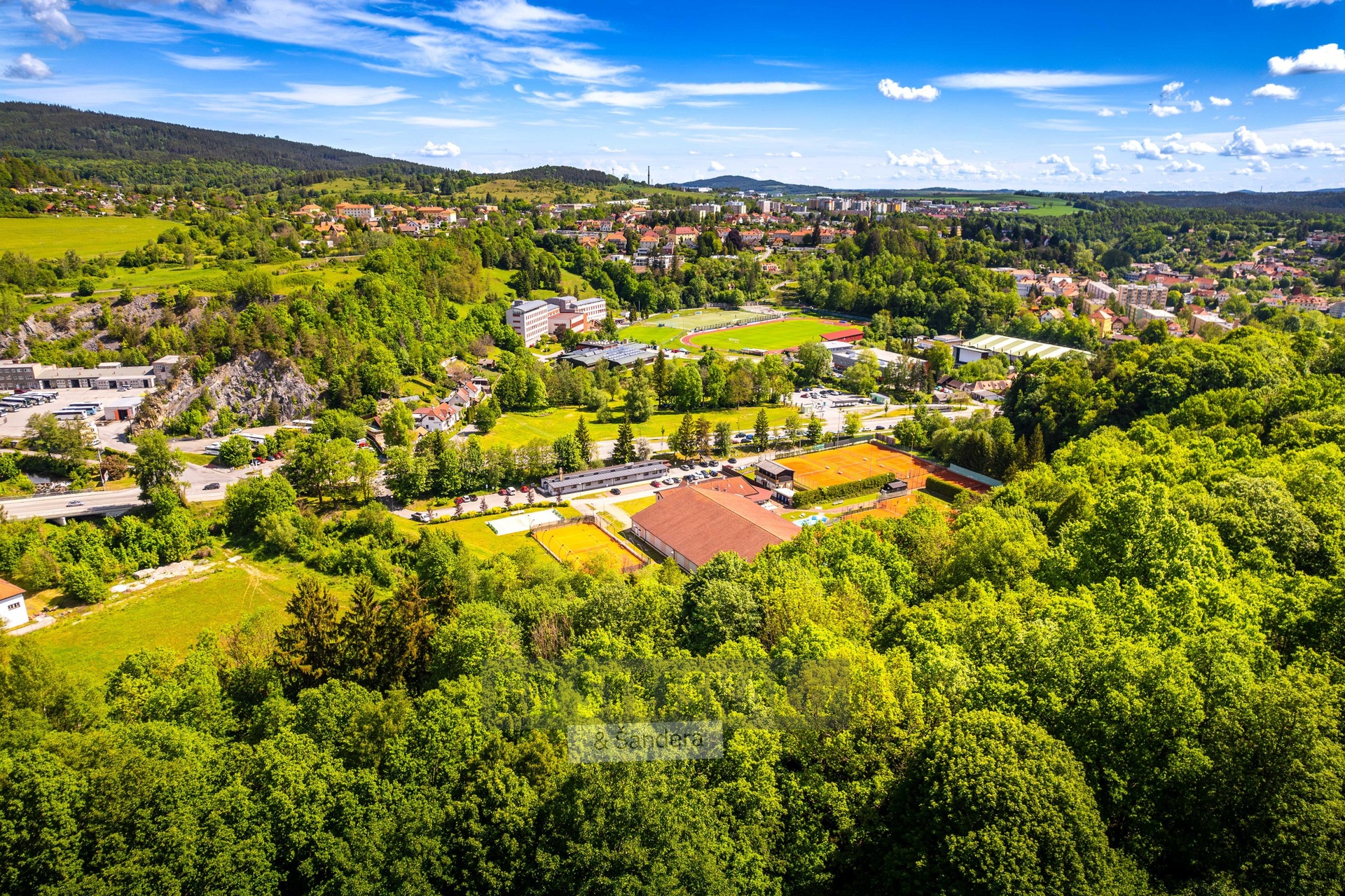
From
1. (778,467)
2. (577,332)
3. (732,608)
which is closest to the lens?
(732,608)

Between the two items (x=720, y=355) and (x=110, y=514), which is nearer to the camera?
(x=110, y=514)

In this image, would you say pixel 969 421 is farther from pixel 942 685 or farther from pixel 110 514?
pixel 110 514

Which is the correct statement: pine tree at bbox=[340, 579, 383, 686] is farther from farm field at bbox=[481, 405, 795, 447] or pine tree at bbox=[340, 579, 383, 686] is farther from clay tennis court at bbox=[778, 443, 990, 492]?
farm field at bbox=[481, 405, 795, 447]

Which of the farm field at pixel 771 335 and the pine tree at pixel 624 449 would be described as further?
the farm field at pixel 771 335

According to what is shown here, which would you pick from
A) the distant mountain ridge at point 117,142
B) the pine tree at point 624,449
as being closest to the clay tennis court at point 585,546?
the pine tree at point 624,449

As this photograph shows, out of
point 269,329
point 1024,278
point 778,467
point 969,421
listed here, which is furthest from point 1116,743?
point 1024,278

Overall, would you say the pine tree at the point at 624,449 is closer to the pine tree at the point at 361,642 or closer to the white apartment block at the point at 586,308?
the pine tree at the point at 361,642

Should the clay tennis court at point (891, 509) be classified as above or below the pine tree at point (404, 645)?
below
